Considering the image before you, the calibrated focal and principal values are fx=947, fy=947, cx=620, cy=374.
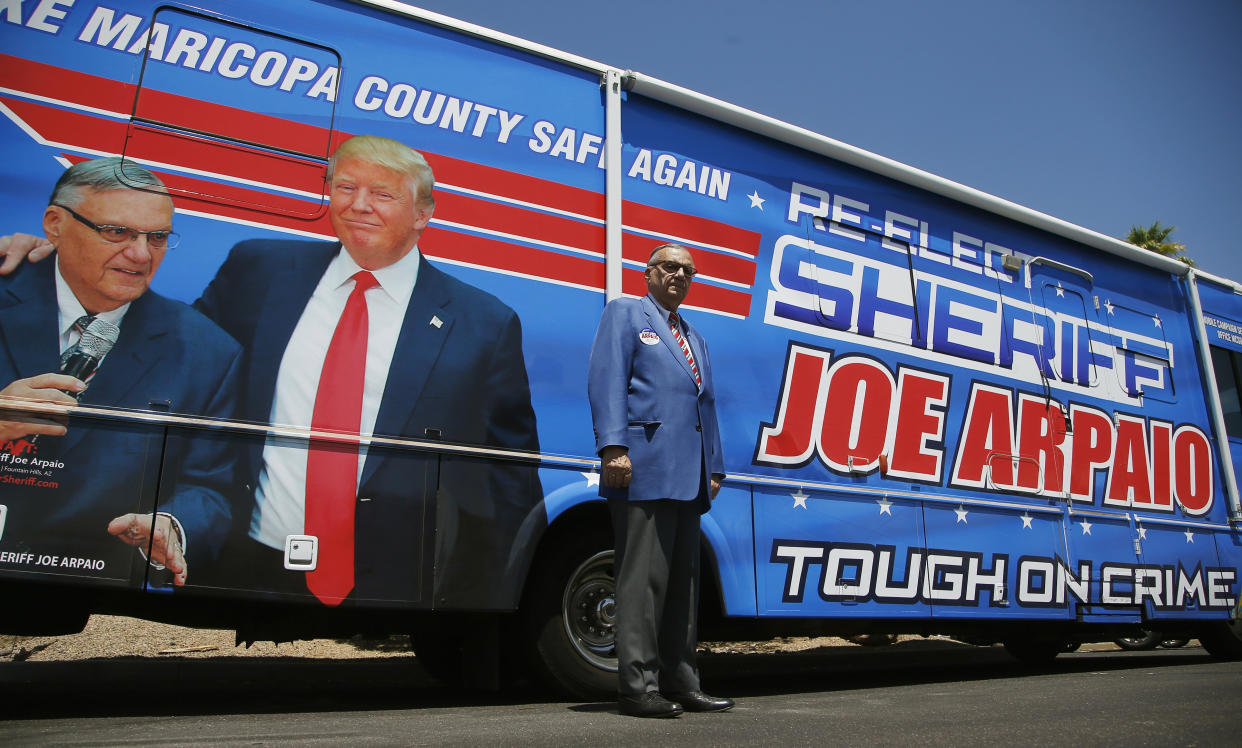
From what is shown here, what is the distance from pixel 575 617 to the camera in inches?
171

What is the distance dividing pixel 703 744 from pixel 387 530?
→ 1550 mm

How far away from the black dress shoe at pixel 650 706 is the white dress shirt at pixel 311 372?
1.39m

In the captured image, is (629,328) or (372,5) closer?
(629,328)

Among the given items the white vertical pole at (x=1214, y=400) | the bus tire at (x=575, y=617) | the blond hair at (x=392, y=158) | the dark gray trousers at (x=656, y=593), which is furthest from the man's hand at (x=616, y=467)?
the white vertical pole at (x=1214, y=400)

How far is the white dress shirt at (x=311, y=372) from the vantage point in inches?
141

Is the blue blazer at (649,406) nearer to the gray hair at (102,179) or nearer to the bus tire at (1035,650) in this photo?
the gray hair at (102,179)

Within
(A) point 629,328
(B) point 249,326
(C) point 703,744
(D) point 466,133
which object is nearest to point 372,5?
(D) point 466,133

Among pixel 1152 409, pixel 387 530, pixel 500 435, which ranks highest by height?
pixel 1152 409

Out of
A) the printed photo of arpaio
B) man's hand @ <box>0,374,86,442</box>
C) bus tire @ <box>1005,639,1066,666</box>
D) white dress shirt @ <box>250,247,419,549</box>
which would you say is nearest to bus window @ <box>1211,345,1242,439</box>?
bus tire @ <box>1005,639,1066,666</box>

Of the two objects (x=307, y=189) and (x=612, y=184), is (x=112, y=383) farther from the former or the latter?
(x=612, y=184)

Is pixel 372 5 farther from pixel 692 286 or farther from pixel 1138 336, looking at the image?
pixel 1138 336

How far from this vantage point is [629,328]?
3.86 metres

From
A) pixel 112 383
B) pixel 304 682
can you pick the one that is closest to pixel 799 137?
pixel 112 383

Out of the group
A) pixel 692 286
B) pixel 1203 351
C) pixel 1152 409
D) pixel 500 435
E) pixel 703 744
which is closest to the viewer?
pixel 703 744
